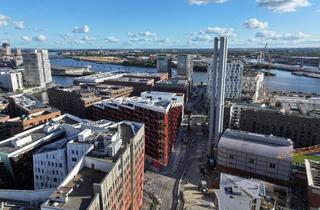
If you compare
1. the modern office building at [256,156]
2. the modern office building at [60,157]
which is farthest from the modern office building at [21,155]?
the modern office building at [256,156]

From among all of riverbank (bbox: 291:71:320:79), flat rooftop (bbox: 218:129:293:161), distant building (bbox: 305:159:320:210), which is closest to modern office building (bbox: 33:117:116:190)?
flat rooftop (bbox: 218:129:293:161)

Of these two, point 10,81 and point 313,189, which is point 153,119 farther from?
point 10,81

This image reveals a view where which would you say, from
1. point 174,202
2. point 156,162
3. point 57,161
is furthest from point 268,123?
point 57,161

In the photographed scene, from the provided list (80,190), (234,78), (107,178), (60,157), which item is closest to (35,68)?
(234,78)

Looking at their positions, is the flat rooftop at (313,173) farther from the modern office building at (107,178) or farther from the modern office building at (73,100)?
the modern office building at (73,100)

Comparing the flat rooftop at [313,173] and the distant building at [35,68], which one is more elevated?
the distant building at [35,68]

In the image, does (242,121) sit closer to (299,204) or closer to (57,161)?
(299,204)
